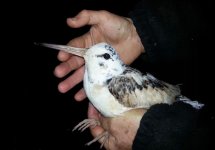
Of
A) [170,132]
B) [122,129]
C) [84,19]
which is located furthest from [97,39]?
[170,132]

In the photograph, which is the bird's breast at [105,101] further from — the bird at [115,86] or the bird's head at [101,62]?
the bird's head at [101,62]

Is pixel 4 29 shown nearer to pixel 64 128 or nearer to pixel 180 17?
pixel 64 128

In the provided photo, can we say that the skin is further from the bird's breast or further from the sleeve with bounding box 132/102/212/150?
the sleeve with bounding box 132/102/212/150

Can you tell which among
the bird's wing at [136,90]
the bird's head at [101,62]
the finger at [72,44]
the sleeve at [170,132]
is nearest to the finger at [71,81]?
the finger at [72,44]

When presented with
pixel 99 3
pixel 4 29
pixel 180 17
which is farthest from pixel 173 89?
pixel 4 29

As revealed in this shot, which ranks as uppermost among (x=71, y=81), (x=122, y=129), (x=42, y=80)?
(x=71, y=81)

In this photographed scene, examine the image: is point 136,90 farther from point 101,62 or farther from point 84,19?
point 84,19

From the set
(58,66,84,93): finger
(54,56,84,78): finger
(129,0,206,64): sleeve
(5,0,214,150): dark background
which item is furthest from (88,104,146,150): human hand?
(5,0,214,150): dark background
